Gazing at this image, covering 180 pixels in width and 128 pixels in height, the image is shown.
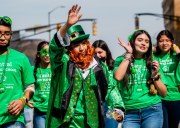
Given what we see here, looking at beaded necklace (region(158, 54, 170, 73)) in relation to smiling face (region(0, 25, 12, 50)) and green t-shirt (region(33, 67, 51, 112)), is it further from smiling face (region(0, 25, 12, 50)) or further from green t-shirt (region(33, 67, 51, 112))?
smiling face (region(0, 25, 12, 50))

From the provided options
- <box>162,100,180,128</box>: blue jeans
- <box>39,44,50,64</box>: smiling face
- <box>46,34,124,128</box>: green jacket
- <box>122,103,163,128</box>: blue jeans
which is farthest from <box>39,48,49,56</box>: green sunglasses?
<box>46,34,124,128</box>: green jacket

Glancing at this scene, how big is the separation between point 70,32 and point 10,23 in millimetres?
970

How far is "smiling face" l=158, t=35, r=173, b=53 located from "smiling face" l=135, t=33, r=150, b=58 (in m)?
1.76

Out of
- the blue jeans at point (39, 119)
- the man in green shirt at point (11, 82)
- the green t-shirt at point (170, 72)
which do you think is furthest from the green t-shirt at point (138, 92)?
the blue jeans at point (39, 119)

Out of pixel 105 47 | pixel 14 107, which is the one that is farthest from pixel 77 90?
pixel 105 47

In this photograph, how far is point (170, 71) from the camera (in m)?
9.87

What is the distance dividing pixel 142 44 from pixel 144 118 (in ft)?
3.15

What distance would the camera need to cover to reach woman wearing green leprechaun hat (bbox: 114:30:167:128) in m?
7.98

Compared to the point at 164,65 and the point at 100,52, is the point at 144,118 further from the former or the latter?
the point at 100,52

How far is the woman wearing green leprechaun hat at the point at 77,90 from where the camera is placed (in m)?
6.14

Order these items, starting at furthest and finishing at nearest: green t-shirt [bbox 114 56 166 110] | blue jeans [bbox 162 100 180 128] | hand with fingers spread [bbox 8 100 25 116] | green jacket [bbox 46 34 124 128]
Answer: blue jeans [bbox 162 100 180 128]
green t-shirt [bbox 114 56 166 110]
hand with fingers spread [bbox 8 100 25 116]
green jacket [bbox 46 34 124 128]

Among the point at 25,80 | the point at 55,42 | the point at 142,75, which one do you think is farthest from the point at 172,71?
the point at 55,42

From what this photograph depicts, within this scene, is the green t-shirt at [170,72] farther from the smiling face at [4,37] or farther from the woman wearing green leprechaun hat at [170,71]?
the smiling face at [4,37]

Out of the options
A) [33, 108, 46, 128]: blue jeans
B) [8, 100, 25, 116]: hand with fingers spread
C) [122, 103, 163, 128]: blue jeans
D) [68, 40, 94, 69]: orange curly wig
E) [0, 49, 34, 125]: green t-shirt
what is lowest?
[33, 108, 46, 128]: blue jeans
